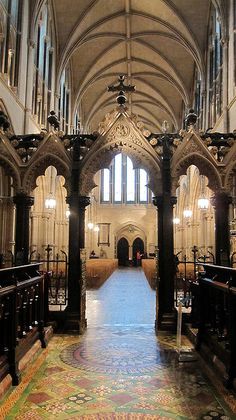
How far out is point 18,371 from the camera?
4137 millimetres

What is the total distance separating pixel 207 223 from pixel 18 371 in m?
14.7

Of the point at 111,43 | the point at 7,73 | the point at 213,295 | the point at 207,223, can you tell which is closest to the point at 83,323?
the point at 213,295

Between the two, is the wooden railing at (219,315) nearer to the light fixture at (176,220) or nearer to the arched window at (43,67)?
the arched window at (43,67)

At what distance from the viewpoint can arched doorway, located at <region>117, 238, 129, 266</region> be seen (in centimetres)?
A: 3547

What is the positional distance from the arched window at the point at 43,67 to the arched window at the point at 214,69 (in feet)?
22.2

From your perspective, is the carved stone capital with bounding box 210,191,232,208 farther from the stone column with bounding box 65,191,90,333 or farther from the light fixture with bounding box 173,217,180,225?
the light fixture with bounding box 173,217,180,225

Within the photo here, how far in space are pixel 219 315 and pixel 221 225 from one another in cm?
234

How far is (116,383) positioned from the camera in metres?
4.17

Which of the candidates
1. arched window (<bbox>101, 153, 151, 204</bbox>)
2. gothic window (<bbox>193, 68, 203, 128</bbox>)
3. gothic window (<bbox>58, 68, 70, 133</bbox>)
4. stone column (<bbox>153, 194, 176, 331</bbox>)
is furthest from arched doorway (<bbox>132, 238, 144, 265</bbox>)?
stone column (<bbox>153, 194, 176, 331</bbox>)

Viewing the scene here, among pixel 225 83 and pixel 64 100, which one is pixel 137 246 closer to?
pixel 64 100

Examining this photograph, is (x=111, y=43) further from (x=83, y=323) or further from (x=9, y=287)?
(x=9, y=287)

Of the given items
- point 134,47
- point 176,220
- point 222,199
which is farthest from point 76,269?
point 176,220

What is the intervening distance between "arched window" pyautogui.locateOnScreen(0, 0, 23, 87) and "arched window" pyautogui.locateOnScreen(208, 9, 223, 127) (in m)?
7.24

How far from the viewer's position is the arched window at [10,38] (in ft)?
38.4
